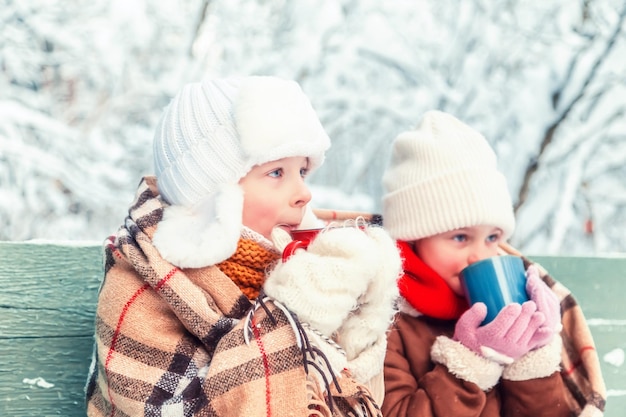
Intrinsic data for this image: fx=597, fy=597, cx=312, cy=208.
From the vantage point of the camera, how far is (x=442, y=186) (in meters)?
1.24

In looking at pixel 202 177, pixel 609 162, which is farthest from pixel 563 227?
pixel 202 177

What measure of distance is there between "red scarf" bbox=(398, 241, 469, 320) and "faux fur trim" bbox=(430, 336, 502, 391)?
9 cm

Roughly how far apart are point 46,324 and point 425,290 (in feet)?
2.57

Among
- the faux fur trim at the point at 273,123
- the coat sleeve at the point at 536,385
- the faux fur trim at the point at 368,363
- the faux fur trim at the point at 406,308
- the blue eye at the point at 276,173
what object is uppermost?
the faux fur trim at the point at 273,123

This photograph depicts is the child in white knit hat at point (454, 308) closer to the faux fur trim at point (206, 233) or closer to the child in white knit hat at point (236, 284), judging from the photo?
the child in white knit hat at point (236, 284)

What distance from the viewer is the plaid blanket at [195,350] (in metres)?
0.87

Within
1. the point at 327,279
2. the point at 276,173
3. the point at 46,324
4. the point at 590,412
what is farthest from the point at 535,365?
the point at 46,324

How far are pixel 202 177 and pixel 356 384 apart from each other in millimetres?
416

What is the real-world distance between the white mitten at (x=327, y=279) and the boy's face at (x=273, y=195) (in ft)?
0.40

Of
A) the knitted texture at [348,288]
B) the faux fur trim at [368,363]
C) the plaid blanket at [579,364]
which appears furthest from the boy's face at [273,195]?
the plaid blanket at [579,364]

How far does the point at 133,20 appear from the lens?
182 centimetres

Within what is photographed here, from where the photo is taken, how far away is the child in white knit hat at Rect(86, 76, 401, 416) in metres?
0.89

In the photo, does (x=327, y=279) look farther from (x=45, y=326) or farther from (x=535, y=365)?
(x=45, y=326)

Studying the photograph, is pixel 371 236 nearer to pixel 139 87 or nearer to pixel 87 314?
pixel 87 314
